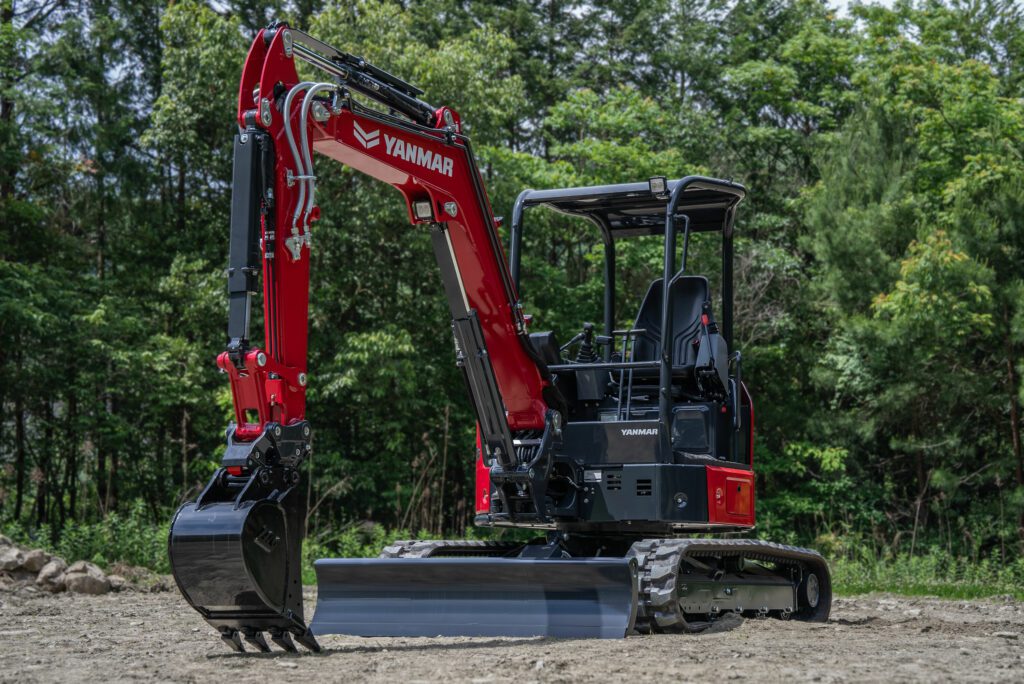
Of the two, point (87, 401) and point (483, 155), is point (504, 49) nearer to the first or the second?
point (483, 155)

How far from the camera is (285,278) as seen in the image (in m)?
5.96

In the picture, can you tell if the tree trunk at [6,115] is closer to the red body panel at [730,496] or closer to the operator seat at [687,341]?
the operator seat at [687,341]

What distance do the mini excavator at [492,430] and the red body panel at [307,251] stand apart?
0.04ft

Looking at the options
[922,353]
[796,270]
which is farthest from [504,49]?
[922,353]

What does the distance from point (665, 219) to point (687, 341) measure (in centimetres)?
88

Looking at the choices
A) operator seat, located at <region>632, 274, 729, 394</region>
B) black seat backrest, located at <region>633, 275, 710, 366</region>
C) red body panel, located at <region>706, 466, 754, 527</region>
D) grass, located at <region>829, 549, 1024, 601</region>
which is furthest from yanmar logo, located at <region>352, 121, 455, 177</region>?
grass, located at <region>829, 549, 1024, 601</region>

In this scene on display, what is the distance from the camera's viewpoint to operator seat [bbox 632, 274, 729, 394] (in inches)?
314

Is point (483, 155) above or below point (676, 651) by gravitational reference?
above

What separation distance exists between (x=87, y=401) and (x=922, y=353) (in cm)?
1170

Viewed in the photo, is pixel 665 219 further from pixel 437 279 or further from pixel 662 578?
pixel 437 279

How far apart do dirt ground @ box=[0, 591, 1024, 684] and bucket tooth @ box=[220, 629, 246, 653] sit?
0.18 ft

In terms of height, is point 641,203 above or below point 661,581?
above

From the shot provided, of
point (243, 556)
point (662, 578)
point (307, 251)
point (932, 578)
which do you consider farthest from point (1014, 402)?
point (243, 556)

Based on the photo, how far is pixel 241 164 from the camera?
5910mm
